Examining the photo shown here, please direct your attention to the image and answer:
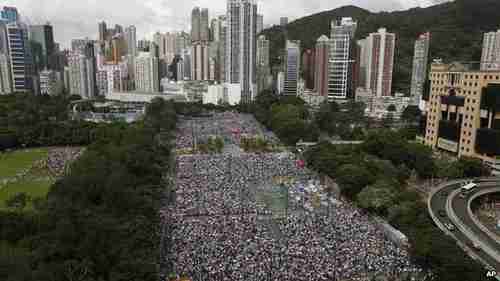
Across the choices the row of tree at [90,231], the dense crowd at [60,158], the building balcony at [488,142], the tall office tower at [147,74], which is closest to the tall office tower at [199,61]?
the tall office tower at [147,74]

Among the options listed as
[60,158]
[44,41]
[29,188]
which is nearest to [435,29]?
[60,158]

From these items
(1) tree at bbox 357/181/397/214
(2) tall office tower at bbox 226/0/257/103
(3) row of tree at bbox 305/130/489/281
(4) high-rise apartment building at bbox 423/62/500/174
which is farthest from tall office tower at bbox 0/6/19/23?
(1) tree at bbox 357/181/397/214

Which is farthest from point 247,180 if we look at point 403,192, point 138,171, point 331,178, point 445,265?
point 445,265

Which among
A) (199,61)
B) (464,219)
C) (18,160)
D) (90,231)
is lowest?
(18,160)

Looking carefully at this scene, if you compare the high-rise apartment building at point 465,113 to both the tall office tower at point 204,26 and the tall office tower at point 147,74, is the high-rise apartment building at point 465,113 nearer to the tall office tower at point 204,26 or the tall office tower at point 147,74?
the tall office tower at point 147,74

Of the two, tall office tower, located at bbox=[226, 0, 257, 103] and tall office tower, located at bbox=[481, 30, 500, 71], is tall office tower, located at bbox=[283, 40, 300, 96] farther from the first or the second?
tall office tower, located at bbox=[481, 30, 500, 71]

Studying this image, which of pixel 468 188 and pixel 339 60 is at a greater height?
pixel 339 60

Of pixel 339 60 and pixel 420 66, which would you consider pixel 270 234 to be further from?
pixel 339 60

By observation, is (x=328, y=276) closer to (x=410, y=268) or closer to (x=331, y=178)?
(x=410, y=268)
